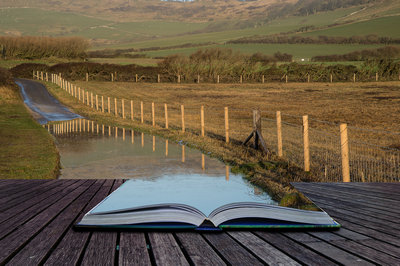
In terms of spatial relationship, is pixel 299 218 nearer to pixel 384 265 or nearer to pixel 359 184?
pixel 384 265

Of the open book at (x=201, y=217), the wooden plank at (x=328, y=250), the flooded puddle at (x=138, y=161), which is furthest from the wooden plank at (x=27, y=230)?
the flooded puddle at (x=138, y=161)

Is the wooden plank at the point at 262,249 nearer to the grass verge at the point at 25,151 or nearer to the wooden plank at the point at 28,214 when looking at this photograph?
the wooden plank at the point at 28,214

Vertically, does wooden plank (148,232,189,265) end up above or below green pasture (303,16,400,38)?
below

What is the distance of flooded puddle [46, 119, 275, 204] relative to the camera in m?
11.3

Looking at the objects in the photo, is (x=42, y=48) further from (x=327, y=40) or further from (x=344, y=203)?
(x=344, y=203)

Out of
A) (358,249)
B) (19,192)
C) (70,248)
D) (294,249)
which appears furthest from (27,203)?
(358,249)

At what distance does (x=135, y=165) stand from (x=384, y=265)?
418 inches

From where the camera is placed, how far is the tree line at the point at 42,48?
94.9 meters

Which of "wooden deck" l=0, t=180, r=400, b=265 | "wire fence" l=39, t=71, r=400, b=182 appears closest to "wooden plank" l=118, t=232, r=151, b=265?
"wooden deck" l=0, t=180, r=400, b=265

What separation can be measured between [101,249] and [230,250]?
89cm

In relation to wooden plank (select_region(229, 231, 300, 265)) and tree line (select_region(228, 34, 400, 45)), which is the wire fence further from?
tree line (select_region(228, 34, 400, 45))

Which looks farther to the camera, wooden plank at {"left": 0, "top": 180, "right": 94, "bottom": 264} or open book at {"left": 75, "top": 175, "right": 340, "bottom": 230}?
open book at {"left": 75, "top": 175, "right": 340, "bottom": 230}

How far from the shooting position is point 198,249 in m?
3.51

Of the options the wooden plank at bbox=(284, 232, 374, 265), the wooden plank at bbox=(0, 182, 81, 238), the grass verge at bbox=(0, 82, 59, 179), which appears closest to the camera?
the wooden plank at bbox=(284, 232, 374, 265)
